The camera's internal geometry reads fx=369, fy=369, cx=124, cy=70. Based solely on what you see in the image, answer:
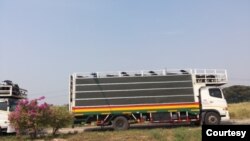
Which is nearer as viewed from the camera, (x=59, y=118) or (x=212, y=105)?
(x=59, y=118)

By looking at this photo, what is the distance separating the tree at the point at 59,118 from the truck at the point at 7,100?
311cm

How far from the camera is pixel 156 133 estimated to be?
58.2 feet

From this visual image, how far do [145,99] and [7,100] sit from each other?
8201mm

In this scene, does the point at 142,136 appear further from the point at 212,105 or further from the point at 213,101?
the point at 213,101

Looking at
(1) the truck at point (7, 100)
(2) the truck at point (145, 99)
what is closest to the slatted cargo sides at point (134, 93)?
(2) the truck at point (145, 99)

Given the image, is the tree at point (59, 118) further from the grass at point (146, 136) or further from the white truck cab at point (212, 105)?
the white truck cab at point (212, 105)

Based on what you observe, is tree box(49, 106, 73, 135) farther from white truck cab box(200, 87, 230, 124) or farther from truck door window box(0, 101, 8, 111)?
white truck cab box(200, 87, 230, 124)

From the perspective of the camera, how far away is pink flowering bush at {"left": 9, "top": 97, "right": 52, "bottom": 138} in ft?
60.2

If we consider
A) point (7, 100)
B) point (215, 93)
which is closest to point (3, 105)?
point (7, 100)

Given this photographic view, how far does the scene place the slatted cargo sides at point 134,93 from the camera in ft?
72.3

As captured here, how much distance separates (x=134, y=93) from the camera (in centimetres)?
2222

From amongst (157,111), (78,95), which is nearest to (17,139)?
(78,95)

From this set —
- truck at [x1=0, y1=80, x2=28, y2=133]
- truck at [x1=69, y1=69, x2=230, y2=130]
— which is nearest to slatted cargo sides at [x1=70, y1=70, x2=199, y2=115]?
truck at [x1=69, y1=69, x2=230, y2=130]

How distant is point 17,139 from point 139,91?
7.58 meters
